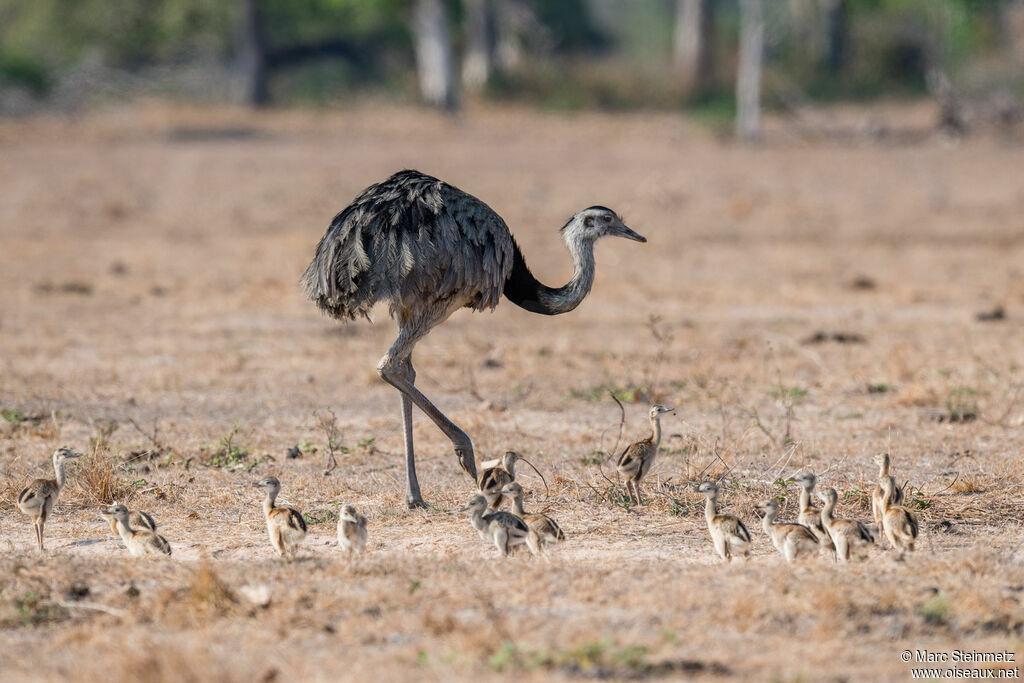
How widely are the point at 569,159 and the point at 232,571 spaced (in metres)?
20.8

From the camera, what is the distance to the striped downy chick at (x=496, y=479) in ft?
22.0

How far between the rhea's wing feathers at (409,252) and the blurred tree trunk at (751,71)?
829 inches

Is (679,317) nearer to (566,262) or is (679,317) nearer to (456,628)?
(566,262)

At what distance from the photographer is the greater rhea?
7.28 m

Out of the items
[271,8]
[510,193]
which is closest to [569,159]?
[510,193]

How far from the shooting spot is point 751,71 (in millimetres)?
28141

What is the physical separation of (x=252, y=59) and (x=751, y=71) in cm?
1450

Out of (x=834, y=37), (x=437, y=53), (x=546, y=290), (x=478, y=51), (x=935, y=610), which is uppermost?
(x=834, y=37)

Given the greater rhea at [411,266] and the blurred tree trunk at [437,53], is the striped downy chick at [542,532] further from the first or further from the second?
the blurred tree trunk at [437,53]

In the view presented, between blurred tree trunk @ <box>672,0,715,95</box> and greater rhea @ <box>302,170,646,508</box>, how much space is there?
2943 cm

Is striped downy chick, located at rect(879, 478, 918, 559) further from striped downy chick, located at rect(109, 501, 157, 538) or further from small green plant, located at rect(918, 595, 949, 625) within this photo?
striped downy chick, located at rect(109, 501, 157, 538)

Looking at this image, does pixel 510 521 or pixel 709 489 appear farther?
pixel 709 489

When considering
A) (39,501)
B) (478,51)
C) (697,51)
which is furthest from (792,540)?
(478,51)

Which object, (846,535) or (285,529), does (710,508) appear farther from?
(285,529)
